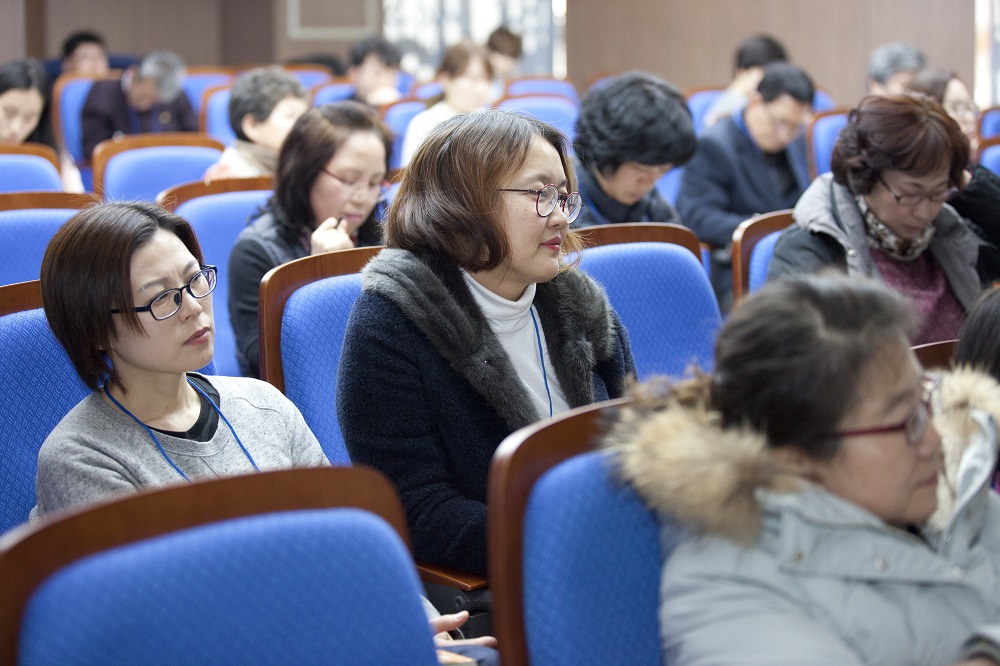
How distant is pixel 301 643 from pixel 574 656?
11.6 inches

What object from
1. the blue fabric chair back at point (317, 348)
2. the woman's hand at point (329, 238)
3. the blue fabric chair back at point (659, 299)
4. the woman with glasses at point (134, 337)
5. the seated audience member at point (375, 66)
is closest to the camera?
the woman with glasses at point (134, 337)

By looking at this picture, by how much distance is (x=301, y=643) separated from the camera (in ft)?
3.38

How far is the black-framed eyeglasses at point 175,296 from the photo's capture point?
165cm

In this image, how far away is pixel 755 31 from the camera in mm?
9102

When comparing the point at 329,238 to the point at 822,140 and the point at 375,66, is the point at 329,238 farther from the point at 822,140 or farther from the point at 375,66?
the point at 375,66

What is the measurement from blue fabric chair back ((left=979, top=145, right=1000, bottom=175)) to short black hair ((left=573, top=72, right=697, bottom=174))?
129 centimetres

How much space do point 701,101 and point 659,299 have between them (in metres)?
4.90

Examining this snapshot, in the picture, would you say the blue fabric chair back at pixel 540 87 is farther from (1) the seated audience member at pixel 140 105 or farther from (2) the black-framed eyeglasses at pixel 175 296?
(2) the black-framed eyeglasses at pixel 175 296

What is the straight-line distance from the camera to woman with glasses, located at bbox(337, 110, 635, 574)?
173 centimetres

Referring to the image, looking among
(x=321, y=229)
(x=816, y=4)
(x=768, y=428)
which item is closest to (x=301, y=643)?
(x=768, y=428)

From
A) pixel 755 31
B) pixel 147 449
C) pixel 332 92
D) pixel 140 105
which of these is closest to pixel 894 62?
pixel 755 31

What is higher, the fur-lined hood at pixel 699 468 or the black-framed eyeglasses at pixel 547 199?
the black-framed eyeglasses at pixel 547 199

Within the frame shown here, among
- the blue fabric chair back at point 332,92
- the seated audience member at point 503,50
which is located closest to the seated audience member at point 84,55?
the blue fabric chair back at point 332,92

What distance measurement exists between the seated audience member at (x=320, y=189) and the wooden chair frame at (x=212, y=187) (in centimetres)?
30
